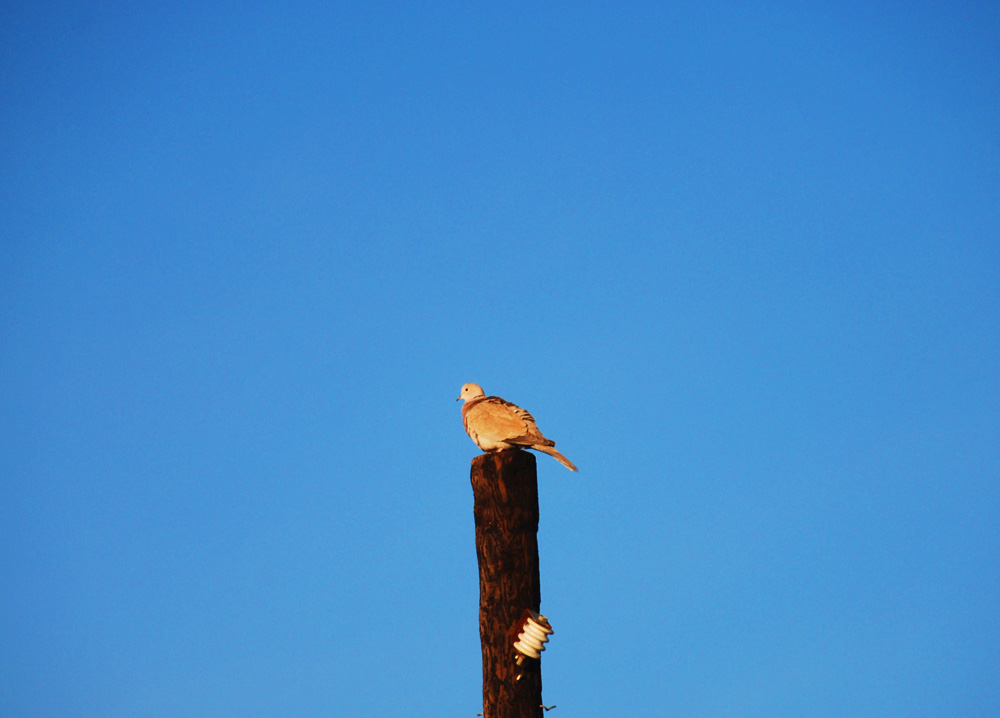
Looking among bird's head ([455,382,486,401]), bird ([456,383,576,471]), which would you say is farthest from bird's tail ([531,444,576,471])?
bird's head ([455,382,486,401])

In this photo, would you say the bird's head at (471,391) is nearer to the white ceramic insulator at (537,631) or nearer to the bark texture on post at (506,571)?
the bark texture on post at (506,571)

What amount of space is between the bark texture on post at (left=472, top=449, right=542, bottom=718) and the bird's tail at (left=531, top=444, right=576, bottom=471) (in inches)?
26.2

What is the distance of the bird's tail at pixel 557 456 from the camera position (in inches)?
305

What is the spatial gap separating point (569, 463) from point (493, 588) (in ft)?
5.06

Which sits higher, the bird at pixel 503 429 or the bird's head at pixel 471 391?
the bird's head at pixel 471 391

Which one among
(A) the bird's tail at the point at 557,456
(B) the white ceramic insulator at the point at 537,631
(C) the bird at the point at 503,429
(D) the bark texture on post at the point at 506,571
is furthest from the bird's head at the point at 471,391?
(B) the white ceramic insulator at the point at 537,631

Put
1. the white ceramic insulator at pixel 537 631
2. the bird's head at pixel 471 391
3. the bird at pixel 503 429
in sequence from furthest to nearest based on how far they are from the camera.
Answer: the bird's head at pixel 471 391 → the bird at pixel 503 429 → the white ceramic insulator at pixel 537 631

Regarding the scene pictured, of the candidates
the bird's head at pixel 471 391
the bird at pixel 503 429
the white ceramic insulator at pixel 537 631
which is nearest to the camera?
the white ceramic insulator at pixel 537 631

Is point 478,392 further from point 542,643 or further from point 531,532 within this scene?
point 542,643

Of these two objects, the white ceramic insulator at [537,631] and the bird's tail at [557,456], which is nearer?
the white ceramic insulator at [537,631]

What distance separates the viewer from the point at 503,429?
7.79 m

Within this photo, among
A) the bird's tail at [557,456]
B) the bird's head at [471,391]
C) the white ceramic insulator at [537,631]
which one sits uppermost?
the bird's head at [471,391]

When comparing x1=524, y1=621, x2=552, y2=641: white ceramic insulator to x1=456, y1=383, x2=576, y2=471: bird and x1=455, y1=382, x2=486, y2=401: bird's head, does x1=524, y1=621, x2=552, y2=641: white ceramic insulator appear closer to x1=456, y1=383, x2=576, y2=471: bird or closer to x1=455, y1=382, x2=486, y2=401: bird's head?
x1=456, y1=383, x2=576, y2=471: bird

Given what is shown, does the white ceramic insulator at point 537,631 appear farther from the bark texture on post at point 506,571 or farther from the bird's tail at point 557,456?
the bird's tail at point 557,456
